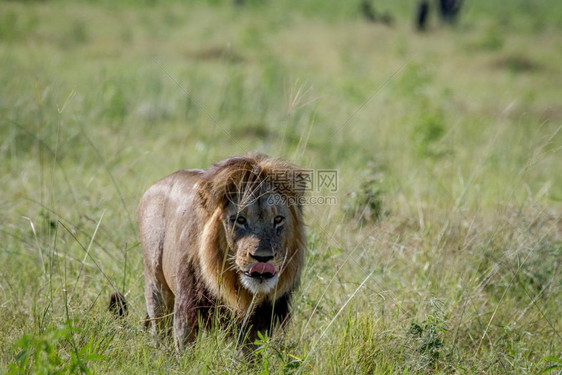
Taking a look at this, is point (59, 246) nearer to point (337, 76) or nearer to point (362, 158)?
point (362, 158)

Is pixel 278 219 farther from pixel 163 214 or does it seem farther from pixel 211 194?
pixel 163 214

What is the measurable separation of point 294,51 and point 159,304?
1578 cm

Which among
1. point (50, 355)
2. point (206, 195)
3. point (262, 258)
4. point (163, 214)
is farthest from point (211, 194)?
point (50, 355)

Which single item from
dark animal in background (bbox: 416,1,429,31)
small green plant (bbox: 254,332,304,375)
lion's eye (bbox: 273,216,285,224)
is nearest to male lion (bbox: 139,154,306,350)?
lion's eye (bbox: 273,216,285,224)

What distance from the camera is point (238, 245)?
3.55 meters

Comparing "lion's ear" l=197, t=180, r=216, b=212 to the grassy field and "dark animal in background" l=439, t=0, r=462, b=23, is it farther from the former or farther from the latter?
"dark animal in background" l=439, t=0, r=462, b=23

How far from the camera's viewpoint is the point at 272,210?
3609 mm

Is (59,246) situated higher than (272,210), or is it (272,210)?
(272,210)

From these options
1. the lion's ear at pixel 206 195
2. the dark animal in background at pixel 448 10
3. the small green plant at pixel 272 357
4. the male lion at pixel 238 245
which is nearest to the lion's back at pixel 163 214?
the male lion at pixel 238 245

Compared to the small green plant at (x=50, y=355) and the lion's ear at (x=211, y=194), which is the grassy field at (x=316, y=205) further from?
the lion's ear at (x=211, y=194)

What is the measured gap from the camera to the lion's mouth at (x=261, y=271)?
347cm

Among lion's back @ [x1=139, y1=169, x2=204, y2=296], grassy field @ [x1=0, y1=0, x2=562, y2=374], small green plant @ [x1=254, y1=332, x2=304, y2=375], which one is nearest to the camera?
small green plant @ [x1=254, y1=332, x2=304, y2=375]

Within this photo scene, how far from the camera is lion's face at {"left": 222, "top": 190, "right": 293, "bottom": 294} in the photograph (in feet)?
11.4

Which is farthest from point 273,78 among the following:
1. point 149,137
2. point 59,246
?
point 59,246
